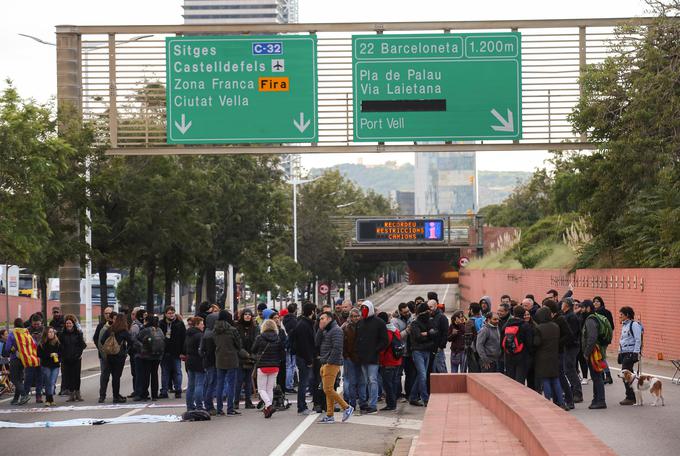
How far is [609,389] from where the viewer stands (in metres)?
24.1

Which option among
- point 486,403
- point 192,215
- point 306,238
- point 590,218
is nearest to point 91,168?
point 192,215

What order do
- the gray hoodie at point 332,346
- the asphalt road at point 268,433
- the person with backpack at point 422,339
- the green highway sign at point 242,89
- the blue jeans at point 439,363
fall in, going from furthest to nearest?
the green highway sign at point 242,89 < the blue jeans at point 439,363 < the person with backpack at point 422,339 < the gray hoodie at point 332,346 < the asphalt road at point 268,433

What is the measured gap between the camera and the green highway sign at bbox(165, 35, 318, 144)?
1235 inches

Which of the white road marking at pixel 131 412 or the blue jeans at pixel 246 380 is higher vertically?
the blue jeans at pixel 246 380

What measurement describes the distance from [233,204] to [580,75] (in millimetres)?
30553

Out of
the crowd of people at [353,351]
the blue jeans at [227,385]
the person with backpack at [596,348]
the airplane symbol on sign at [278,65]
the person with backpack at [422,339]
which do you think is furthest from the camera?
the airplane symbol on sign at [278,65]

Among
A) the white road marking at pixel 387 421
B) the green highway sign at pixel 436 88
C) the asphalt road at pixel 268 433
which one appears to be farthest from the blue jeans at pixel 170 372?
the green highway sign at pixel 436 88

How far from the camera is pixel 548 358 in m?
19.0

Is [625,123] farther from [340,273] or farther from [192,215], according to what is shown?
[340,273]

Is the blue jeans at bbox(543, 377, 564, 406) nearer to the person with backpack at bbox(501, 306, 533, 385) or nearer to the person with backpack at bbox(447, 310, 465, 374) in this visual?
the person with backpack at bbox(501, 306, 533, 385)

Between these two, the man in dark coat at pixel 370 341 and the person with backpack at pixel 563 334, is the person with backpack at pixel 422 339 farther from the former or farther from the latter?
the person with backpack at pixel 563 334

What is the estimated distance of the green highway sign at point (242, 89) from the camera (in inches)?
1235

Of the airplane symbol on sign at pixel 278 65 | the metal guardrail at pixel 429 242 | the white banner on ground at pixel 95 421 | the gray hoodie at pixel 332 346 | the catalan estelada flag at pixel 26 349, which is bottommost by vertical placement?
the white banner on ground at pixel 95 421

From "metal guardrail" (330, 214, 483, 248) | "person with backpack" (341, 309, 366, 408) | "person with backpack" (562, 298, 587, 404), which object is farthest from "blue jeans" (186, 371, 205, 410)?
"metal guardrail" (330, 214, 483, 248)
